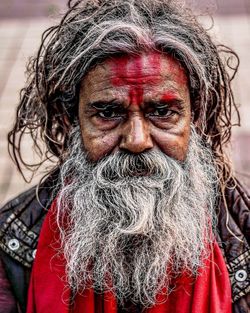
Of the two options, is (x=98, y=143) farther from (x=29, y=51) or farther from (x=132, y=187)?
(x=29, y=51)

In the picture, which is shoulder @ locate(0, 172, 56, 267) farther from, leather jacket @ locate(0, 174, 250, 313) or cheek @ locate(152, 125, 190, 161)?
cheek @ locate(152, 125, 190, 161)

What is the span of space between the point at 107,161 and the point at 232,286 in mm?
683

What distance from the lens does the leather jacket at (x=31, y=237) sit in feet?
11.0

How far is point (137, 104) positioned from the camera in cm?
318

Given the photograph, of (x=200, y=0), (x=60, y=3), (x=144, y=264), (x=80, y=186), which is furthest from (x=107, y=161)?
(x=60, y=3)

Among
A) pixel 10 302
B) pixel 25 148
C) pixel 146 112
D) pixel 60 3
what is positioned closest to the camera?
pixel 146 112

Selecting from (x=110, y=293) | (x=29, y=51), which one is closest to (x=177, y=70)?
(x=110, y=293)

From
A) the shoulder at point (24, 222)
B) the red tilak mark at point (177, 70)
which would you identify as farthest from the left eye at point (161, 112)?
the shoulder at point (24, 222)

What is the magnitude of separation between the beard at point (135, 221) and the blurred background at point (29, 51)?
1902mm

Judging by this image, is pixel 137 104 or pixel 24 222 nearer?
pixel 137 104

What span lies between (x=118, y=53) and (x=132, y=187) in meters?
0.50

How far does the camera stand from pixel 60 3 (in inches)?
406

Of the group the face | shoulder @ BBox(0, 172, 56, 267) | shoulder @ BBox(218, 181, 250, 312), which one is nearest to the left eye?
the face

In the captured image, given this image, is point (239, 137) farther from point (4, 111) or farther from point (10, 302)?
point (10, 302)
